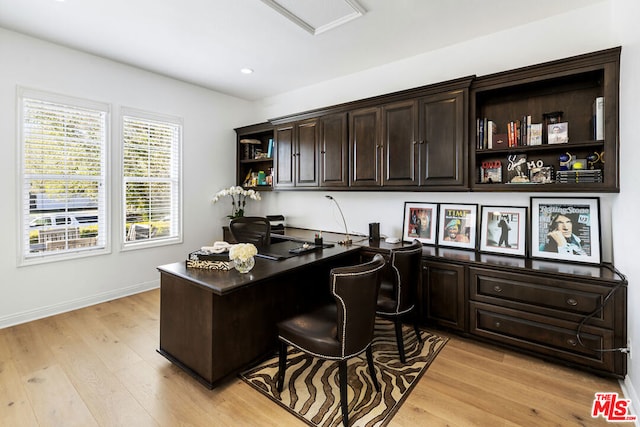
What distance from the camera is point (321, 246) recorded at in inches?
122

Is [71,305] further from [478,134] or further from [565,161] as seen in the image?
[565,161]

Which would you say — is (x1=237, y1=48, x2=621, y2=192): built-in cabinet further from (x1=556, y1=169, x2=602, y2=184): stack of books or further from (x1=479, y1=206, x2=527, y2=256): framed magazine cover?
(x1=479, y1=206, x2=527, y2=256): framed magazine cover

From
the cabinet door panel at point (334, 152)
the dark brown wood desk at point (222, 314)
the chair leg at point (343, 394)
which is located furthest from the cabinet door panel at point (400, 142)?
the chair leg at point (343, 394)

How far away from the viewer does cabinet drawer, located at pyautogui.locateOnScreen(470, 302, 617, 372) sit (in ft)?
7.07

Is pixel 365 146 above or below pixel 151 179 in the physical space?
above

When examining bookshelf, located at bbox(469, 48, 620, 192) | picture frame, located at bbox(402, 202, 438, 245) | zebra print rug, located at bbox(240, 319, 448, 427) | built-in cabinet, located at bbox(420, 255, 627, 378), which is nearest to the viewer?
zebra print rug, located at bbox(240, 319, 448, 427)

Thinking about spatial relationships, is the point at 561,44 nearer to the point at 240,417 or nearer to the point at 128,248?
the point at 240,417

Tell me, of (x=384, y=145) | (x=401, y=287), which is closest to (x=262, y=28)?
(x=384, y=145)

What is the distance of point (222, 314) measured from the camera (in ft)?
6.82

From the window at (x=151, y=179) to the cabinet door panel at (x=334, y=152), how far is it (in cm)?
214

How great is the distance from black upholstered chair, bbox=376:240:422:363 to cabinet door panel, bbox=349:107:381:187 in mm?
1155

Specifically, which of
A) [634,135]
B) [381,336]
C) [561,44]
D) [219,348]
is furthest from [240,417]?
[561,44]

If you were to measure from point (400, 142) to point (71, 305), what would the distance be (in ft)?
13.4

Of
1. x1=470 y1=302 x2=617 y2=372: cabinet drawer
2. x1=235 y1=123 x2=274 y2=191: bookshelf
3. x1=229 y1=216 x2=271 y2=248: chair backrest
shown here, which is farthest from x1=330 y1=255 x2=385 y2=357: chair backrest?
x1=235 y1=123 x2=274 y2=191: bookshelf
